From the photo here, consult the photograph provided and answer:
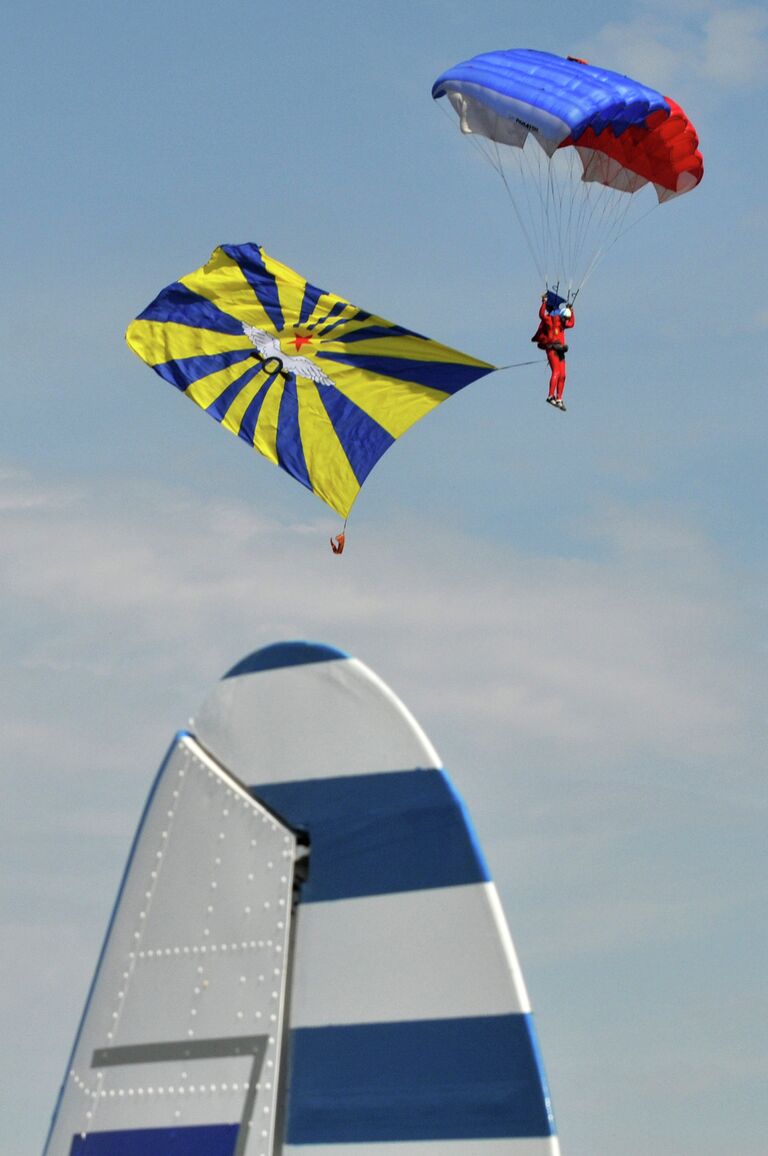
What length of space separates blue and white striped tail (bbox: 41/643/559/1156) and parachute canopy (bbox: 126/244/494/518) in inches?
653

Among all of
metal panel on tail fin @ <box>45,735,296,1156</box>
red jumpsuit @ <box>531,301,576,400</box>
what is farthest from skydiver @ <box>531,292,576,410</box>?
metal panel on tail fin @ <box>45,735,296,1156</box>

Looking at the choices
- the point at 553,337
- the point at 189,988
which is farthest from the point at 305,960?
the point at 553,337

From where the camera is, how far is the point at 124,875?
531 cm

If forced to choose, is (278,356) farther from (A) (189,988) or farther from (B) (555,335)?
(A) (189,988)

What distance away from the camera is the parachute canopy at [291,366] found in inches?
860

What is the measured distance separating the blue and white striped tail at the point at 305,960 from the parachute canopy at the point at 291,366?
1660cm

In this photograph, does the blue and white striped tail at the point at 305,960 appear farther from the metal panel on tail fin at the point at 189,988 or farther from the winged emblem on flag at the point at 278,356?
the winged emblem on flag at the point at 278,356

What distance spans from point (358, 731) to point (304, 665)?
0.83ft

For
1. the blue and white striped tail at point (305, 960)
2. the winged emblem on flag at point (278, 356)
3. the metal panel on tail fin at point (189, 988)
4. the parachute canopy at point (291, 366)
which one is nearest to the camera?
the blue and white striped tail at point (305, 960)

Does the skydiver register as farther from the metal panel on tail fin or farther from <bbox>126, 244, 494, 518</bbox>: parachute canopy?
the metal panel on tail fin

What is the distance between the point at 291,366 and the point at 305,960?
17.9 metres

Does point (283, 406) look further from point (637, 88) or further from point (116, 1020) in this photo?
point (116, 1020)

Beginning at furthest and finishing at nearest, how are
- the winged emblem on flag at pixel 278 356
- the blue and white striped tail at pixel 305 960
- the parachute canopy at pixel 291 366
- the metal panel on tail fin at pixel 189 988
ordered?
the winged emblem on flag at pixel 278 356 → the parachute canopy at pixel 291 366 → the metal panel on tail fin at pixel 189 988 → the blue and white striped tail at pixel 305 960

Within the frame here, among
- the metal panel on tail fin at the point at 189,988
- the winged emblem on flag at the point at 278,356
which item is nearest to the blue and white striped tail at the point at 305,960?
the metal panel on tail fin at the point at 189,988
